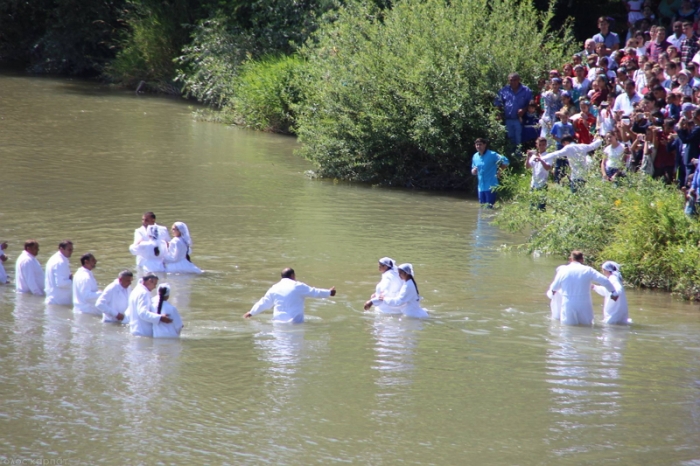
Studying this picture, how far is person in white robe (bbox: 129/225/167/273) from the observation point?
14.8m

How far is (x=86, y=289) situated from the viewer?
497 inches

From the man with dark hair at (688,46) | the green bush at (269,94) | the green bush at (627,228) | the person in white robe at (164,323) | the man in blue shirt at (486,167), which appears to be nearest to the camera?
the person in white robe at (164,323)

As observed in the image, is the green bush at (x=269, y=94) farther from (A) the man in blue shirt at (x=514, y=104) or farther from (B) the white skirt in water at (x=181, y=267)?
(B) the white skirt in water at (x=181, y=267)

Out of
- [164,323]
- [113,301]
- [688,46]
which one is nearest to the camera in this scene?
[164,323]

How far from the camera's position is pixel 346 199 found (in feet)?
68.1

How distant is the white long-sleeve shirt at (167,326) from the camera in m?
11.6

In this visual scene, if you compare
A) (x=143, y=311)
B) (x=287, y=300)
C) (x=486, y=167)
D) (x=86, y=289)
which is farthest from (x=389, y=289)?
(x=486, y=167)

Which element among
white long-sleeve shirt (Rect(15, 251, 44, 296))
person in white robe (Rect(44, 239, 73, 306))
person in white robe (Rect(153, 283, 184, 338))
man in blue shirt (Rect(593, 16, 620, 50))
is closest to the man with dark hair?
man in blue shirt (Rect(593, 16, 620, 50))

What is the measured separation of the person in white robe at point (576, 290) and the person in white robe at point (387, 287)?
6.55 ft

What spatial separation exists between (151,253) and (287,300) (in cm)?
329

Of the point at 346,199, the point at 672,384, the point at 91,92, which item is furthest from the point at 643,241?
the point at 91,92

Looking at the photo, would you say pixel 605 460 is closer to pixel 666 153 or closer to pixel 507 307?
pixel 507 307

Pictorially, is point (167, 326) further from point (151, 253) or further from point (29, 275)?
Answer: point (151, 253)

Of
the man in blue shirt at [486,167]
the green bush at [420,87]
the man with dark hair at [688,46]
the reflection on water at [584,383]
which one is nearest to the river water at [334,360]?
Result: the reflection on water at [584,383]
